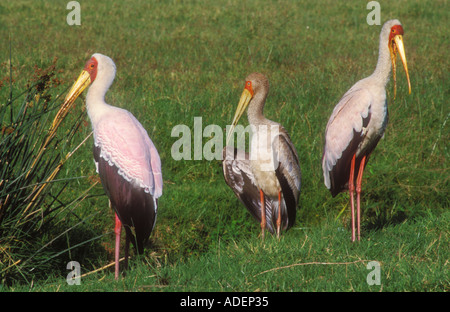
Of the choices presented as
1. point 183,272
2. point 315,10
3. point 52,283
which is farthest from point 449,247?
point 315,10

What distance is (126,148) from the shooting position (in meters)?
4.37

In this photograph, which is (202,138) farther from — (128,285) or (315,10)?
(315,10)

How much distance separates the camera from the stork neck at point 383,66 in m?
4.99

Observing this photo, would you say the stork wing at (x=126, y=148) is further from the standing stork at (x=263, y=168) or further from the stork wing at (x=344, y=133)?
the stork wing at (x=344, y=133)

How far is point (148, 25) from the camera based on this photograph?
1120cm

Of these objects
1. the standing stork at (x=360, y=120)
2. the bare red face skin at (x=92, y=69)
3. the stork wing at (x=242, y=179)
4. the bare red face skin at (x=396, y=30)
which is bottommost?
the stork wing at (x=242, y=179)

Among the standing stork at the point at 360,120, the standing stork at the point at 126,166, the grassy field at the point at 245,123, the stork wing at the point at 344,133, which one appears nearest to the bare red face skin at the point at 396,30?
the standing stork at the point at 360,120

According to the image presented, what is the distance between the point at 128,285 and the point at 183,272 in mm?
372

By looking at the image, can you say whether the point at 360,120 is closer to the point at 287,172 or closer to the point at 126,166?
the point at 287,172

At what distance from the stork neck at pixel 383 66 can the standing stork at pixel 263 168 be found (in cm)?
83

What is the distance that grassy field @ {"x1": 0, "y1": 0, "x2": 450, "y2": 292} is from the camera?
4.20 meters

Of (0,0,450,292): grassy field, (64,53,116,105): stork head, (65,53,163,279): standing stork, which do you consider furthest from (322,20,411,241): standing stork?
(64,53,116,105): stork head

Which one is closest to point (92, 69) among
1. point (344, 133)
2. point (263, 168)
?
point (263, 168)

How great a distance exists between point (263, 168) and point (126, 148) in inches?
52.4
